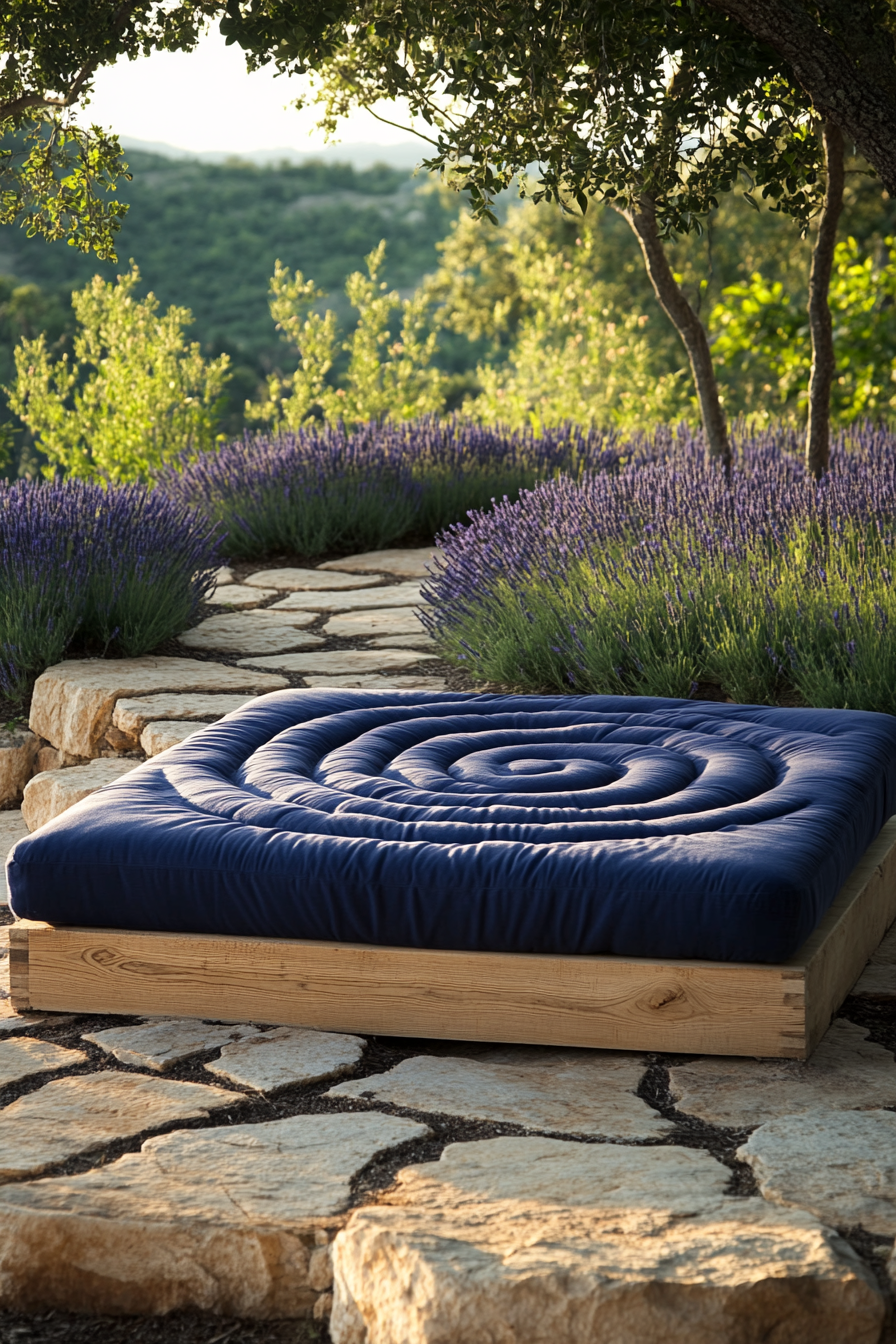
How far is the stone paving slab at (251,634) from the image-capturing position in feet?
15.6

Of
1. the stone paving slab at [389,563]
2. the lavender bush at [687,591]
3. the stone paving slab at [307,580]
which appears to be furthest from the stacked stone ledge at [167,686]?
the stone paving slab at [389,563]

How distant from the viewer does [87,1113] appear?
6.45 ft

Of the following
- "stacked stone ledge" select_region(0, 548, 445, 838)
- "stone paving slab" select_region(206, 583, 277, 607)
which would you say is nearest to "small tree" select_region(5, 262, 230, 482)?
"stone paving slab" select_region(206, 583, 277, 607)

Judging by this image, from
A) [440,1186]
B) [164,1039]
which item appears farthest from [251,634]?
[440,1186]

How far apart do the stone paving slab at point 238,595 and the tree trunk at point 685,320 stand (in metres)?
2.01

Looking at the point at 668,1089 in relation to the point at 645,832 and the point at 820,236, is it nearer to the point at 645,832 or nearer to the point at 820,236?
Result: the point at 645,832

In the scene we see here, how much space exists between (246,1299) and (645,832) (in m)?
1.01

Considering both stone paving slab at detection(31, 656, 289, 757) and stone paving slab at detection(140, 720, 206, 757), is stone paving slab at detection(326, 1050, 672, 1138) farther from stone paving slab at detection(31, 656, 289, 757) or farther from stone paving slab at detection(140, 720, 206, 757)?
stone paving slab at detection(31, 656, 289, 757)

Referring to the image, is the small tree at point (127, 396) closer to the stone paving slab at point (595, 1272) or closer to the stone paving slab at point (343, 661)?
the stone paving slab at point (343, 661)

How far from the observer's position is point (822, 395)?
5.12 m

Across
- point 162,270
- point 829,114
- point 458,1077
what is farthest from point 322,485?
point 162,270

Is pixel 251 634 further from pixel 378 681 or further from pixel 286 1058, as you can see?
pixel 286 1058

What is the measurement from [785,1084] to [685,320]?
4064 mm

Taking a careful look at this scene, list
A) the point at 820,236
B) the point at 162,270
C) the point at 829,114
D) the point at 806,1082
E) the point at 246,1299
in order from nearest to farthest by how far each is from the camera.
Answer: the point at 246,1299, the point at 806,1082, the point at 829,114, the point at 820,236, the point at 162,270
